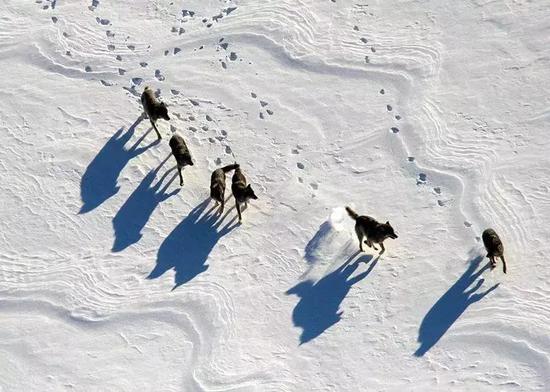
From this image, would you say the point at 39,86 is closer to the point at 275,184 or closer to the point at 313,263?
the point at 275,184

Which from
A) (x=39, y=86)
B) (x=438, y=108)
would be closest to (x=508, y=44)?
(x=438, y=108)

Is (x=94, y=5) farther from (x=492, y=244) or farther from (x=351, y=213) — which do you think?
(x=492, y=244)

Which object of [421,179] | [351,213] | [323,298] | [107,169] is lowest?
[323,298]

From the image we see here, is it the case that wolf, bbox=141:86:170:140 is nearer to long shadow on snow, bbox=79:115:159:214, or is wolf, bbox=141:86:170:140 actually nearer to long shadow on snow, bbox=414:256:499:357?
long shadow on snow, bbox=79:115:159:214

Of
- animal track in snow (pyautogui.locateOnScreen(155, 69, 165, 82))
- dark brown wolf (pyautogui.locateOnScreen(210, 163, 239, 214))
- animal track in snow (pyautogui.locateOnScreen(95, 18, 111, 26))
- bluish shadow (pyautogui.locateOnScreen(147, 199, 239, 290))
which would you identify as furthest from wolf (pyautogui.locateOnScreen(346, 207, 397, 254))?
animal track in snow (pyautogui.locateOnScreen(95, 18, 111, 26))

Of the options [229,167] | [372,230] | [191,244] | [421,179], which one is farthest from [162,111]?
[421,179]

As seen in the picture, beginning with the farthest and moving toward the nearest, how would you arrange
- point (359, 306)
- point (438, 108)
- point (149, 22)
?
point (149, 22)
point (438, 108)
point (359, 306)

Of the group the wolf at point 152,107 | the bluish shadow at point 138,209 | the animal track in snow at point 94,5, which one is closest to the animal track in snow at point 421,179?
the bluish shadow at point 138,209
